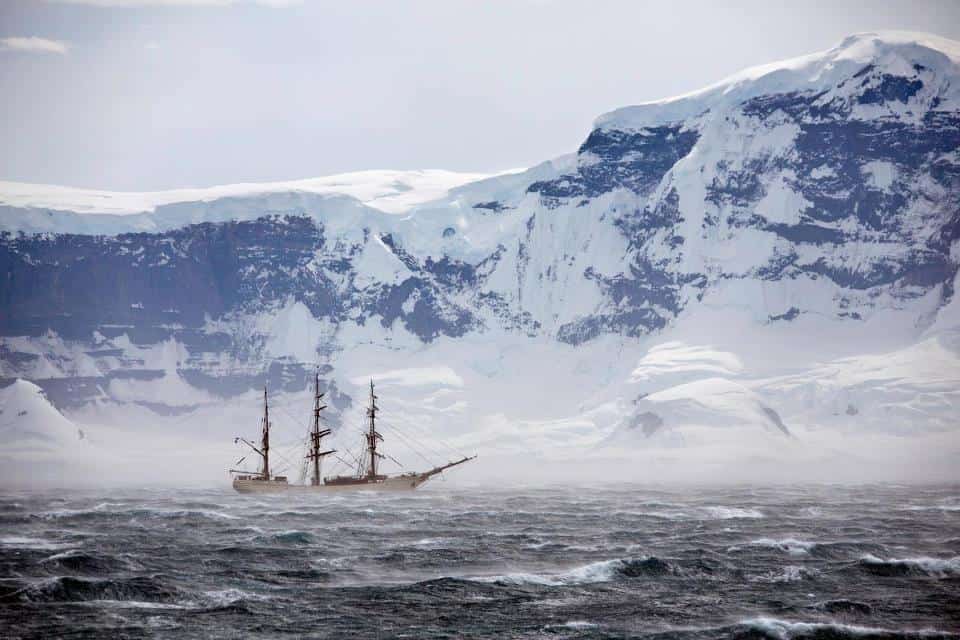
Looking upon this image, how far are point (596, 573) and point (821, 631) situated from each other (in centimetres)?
2388

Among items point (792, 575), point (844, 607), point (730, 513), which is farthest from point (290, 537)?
point (844, 607)

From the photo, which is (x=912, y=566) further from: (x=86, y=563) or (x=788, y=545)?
(x=86, y=563)

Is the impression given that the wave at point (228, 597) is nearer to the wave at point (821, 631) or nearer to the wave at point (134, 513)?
the wave at point (821, 631)

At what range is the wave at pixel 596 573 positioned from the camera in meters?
96.8

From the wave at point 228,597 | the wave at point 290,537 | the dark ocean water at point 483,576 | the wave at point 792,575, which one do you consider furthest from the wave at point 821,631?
the wave at point 290,537

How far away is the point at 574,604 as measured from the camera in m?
88.3

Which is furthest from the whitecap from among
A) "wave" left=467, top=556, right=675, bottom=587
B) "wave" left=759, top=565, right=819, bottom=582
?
"wave" left=759, top=565, right=819, bottom=582

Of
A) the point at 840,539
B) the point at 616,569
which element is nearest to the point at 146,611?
the point at 616,569

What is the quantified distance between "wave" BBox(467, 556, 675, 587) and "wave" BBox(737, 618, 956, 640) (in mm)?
18474

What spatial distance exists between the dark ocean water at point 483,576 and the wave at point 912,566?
0.71ft

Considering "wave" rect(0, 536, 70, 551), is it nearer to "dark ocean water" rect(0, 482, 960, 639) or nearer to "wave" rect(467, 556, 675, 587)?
"dark ocean water" rect(0, 482, 960, 639)

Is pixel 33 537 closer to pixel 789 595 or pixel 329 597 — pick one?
pixel 329 597

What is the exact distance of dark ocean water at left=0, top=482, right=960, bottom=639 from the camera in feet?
268

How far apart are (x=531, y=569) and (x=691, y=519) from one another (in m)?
46.1
